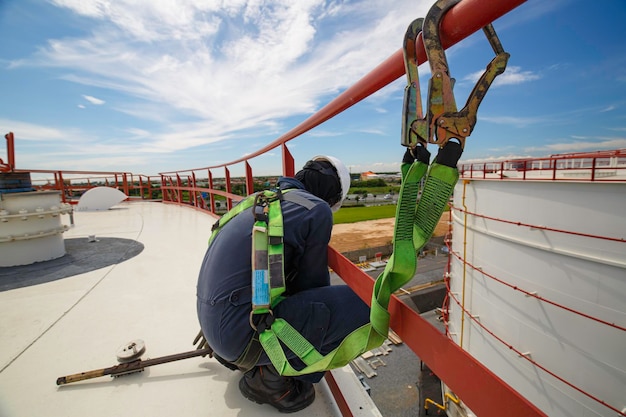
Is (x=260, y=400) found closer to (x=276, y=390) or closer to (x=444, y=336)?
(x=276, y=390)

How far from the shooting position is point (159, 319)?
6.91ft

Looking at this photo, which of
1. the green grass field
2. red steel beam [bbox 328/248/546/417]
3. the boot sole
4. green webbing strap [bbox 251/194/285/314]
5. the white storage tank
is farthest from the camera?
the green grass field

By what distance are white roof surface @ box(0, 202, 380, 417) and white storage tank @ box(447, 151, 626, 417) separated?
439 cm

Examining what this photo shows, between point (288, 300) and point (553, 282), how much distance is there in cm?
519

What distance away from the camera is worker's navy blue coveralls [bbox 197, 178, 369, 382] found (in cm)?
125

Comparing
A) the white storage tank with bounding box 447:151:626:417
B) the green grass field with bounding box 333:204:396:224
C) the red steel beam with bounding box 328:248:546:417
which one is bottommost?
the green grass field with bounding box 333:204:396:224

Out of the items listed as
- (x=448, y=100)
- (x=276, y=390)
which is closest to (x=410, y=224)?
(x=448, y=100)

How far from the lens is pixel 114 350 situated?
1.76 meters

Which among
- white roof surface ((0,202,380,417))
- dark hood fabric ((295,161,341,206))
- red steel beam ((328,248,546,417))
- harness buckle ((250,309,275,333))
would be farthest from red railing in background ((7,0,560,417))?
white roof surface ((0,202,380,417))

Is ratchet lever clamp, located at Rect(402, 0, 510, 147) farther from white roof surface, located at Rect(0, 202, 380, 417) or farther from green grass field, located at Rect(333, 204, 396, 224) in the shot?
green grass field, located at Rect(333, 204, 396, 224)

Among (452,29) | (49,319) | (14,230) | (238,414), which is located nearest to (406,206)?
(452,29)

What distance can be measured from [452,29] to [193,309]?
2.43 metres

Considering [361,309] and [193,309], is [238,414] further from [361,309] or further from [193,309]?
[193,309]

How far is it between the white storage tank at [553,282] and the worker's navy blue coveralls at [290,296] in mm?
4051
